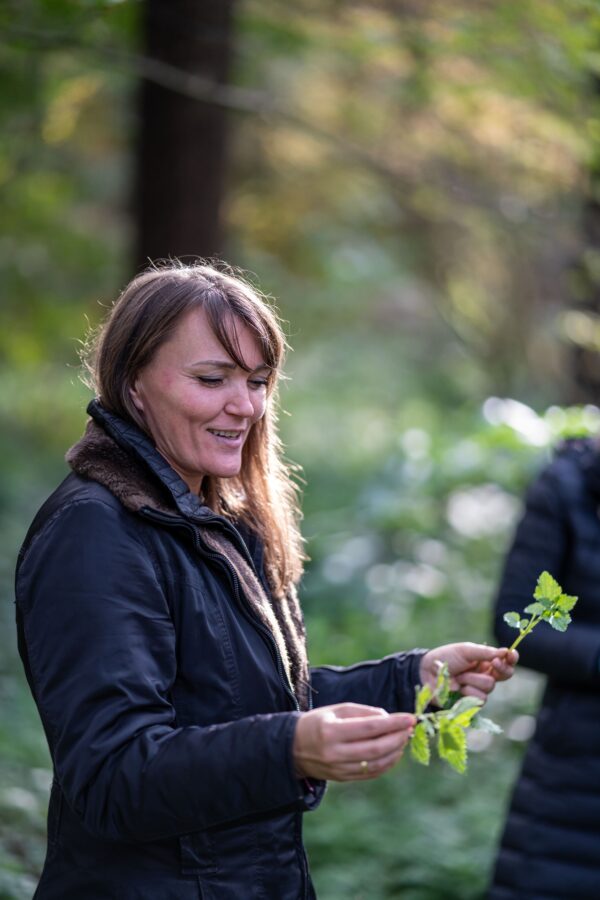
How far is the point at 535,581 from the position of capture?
3453 mm

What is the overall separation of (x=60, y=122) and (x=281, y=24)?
2019 mm

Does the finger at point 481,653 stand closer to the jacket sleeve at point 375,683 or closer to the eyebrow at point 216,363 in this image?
the jacket sleeve at point 375,683

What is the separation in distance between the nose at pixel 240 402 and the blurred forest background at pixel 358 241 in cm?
141

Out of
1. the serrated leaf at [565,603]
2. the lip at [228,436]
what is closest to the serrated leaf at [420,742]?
the serrated leaf at [565,603]

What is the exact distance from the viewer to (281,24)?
7.82m

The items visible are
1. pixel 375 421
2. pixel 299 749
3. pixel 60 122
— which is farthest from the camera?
pixel 375 421

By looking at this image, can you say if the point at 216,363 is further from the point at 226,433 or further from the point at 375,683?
the point at 375,683

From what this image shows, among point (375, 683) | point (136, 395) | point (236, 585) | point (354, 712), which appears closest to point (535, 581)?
point (375, 683)

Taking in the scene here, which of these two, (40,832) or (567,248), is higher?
(567,248)

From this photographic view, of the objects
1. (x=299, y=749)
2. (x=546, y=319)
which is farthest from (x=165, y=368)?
(x=546, y=319)

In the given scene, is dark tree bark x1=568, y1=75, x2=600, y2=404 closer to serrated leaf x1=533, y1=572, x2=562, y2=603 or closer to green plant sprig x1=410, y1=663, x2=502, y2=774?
serrated leaf x1=533, y1=572, x2=562, y2=603

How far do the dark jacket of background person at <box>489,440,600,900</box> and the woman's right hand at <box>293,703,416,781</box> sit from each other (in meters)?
1.63

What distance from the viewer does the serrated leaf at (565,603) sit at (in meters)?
2.24

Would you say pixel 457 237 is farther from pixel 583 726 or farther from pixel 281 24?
pixel 583 726
